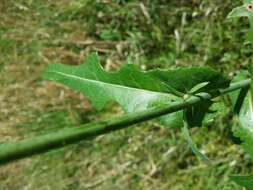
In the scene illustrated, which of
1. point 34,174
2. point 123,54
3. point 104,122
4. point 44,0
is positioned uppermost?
point 104,122

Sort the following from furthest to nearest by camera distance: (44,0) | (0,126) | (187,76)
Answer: (44,0) → (0,126) → (187,76)

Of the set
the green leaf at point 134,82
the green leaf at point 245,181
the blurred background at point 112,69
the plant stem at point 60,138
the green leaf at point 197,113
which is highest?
the plant stem at point 60,138

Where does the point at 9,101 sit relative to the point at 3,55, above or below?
below

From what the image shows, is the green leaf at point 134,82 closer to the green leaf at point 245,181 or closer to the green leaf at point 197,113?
the green leaf at point 197,113

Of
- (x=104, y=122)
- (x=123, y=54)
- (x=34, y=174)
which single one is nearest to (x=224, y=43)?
(x=123, y=54)

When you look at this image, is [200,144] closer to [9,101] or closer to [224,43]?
[224,43]

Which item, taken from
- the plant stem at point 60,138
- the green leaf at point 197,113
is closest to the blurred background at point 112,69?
the green leaf at point 197,113

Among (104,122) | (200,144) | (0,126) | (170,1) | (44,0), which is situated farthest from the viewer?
(44,0)
